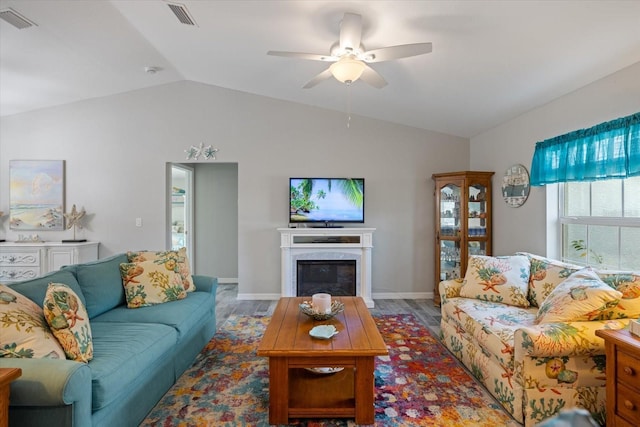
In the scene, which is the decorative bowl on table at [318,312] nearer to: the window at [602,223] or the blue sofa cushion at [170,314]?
the blue sofa cushion at [170,314]

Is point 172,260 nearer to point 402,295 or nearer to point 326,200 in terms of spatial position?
point 326,200

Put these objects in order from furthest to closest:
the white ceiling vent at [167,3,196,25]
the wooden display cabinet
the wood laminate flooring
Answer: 1. the wooden display cabinet
2. the wood laminate flooring
3. the white ceiling vent at [167,3,196,25]

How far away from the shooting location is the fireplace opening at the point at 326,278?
4.55m

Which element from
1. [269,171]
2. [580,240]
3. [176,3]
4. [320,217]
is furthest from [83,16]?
[580,240]

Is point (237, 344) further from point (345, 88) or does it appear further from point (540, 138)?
point (540, 138)

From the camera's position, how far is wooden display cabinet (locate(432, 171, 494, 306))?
4.24m

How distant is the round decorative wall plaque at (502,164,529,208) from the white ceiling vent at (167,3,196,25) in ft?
12.0

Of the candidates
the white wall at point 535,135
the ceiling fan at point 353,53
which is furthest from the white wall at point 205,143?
the ceiling fan at point 353,53

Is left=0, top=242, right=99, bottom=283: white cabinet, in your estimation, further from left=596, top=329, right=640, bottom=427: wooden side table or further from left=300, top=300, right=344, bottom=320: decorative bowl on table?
left=596, top=329, right=640, bottom=427: wooden side table

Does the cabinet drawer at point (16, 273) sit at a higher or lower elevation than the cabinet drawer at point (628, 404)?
higher

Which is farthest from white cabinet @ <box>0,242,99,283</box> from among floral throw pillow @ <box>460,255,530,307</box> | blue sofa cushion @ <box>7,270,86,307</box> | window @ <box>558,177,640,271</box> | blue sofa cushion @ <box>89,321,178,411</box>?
window @ <box>558,177,640,271</box>

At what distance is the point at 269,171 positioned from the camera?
471cm

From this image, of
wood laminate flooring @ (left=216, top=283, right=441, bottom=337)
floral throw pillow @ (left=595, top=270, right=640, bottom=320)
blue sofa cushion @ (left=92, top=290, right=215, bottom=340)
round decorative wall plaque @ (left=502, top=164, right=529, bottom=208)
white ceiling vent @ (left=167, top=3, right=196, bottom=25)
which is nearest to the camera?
floral throw pillow @ (left=595, top=270, right=640, bottom=320)

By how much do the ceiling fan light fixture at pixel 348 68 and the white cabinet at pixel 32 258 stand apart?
415 centimetres
